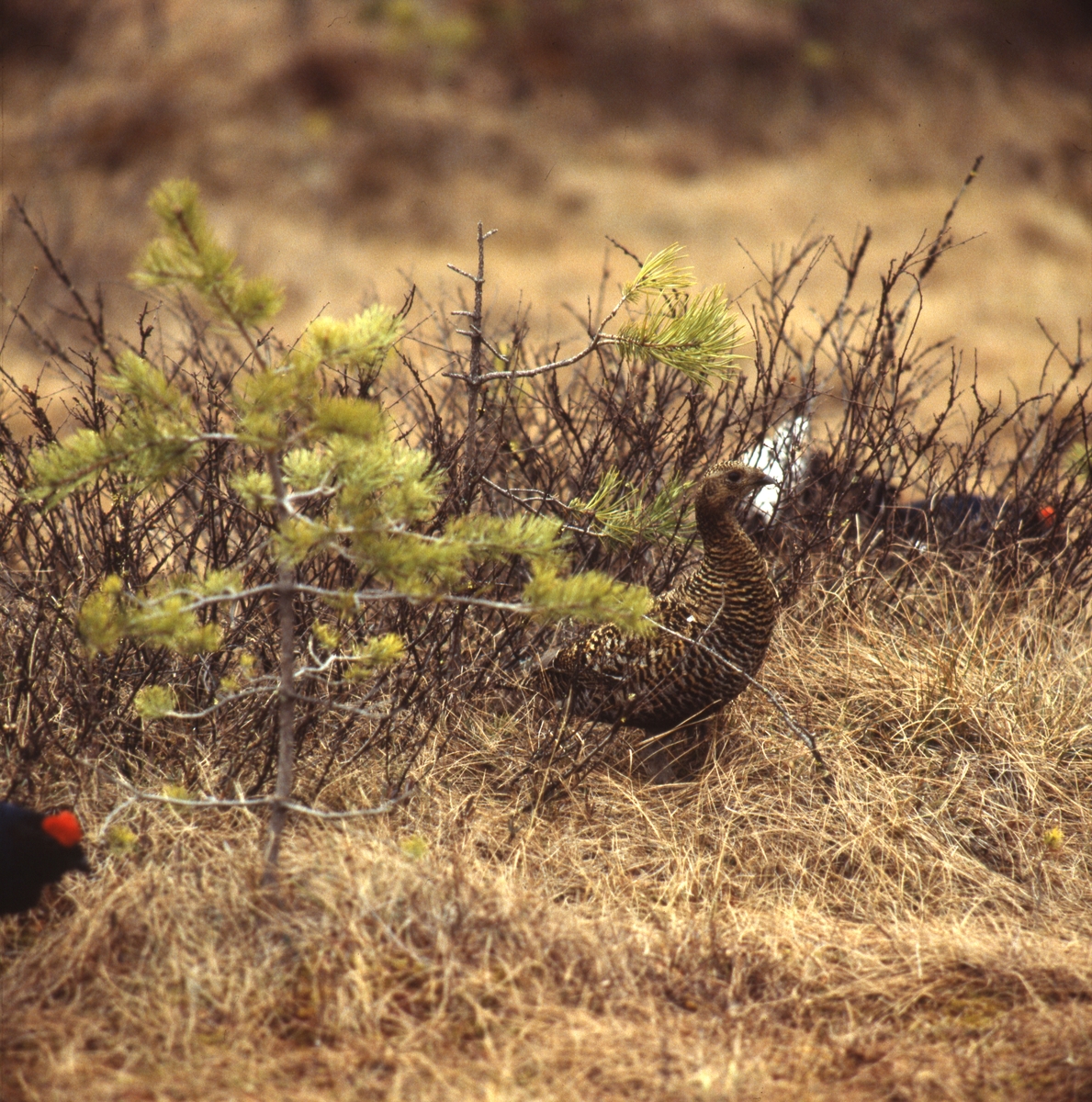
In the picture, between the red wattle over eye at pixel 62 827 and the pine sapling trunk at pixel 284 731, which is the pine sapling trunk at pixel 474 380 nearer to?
the pine sapling trunk at pixel 284 731

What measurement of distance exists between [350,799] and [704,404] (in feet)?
7.91

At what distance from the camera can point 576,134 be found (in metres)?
14.0

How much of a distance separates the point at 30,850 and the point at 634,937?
55.6 inches

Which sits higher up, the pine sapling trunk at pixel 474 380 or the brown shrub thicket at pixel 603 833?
the pine sapling trunk at pixel 474 380

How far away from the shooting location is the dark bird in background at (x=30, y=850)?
228cm

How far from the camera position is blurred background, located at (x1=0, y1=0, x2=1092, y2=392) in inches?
455

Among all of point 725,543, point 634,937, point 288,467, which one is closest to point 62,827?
point 288,467

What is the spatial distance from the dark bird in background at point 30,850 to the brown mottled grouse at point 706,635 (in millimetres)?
1483

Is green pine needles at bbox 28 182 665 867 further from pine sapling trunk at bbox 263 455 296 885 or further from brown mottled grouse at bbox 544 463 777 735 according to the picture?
brown mottled grouse at bbox 544 463 777 735

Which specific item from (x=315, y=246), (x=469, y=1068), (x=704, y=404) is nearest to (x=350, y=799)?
(x=469, y=1068)

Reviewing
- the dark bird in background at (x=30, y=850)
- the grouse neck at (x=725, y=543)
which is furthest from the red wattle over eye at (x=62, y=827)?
the grouse neck at (x=725, y=543)

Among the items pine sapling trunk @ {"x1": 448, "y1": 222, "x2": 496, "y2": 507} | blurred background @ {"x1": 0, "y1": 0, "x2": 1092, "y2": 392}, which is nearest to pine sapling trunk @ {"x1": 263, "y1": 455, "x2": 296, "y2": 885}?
pine sapling trunk @ {"x1": 448, "y1": 222, "x2": 496, "y2": 507}

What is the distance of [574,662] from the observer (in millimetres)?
3234

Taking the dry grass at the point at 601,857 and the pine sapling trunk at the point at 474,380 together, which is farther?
the pine sapling trunk at the point at 474,380
